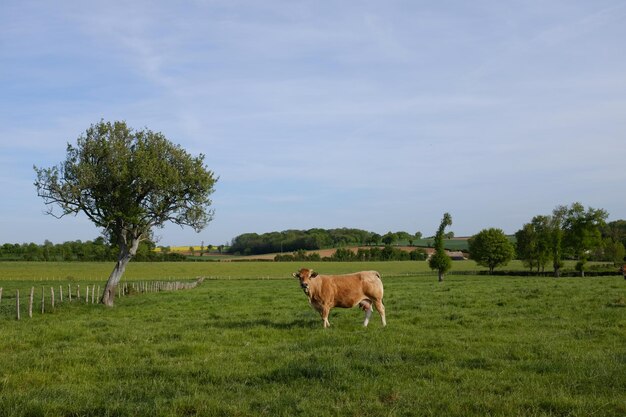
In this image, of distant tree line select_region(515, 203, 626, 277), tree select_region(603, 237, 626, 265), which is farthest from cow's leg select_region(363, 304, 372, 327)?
tree select_region(603, 237, 626, 265)

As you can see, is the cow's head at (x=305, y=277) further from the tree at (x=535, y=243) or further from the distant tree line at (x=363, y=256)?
the distant tree line at (x=363, y=256)

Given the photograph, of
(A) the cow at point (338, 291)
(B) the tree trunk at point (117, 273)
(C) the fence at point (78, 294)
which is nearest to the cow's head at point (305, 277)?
(A) the cow at point (338, 291)

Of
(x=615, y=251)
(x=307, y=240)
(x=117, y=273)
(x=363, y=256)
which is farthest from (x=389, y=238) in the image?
(x=117, y=273)

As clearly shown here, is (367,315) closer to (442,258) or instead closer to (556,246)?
(442,258)

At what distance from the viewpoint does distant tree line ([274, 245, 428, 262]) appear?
5285 inches

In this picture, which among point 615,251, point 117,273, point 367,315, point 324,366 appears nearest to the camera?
point 324,366

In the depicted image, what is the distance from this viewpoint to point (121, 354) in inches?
472

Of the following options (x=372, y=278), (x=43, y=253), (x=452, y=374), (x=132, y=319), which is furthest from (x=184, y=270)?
(x=452, y=374)

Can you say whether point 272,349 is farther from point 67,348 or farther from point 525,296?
point 525,296

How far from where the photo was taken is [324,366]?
31.5ft

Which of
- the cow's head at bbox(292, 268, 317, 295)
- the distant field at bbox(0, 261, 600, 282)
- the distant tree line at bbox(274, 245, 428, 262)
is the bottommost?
the distant field at bbox(0, 261, 600, 282)

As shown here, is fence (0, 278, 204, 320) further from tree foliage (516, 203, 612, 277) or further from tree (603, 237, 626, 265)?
tree (603, 237, 626, 265)

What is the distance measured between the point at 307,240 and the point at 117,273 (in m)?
136

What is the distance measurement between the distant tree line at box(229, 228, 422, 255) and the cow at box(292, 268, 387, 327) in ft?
466
